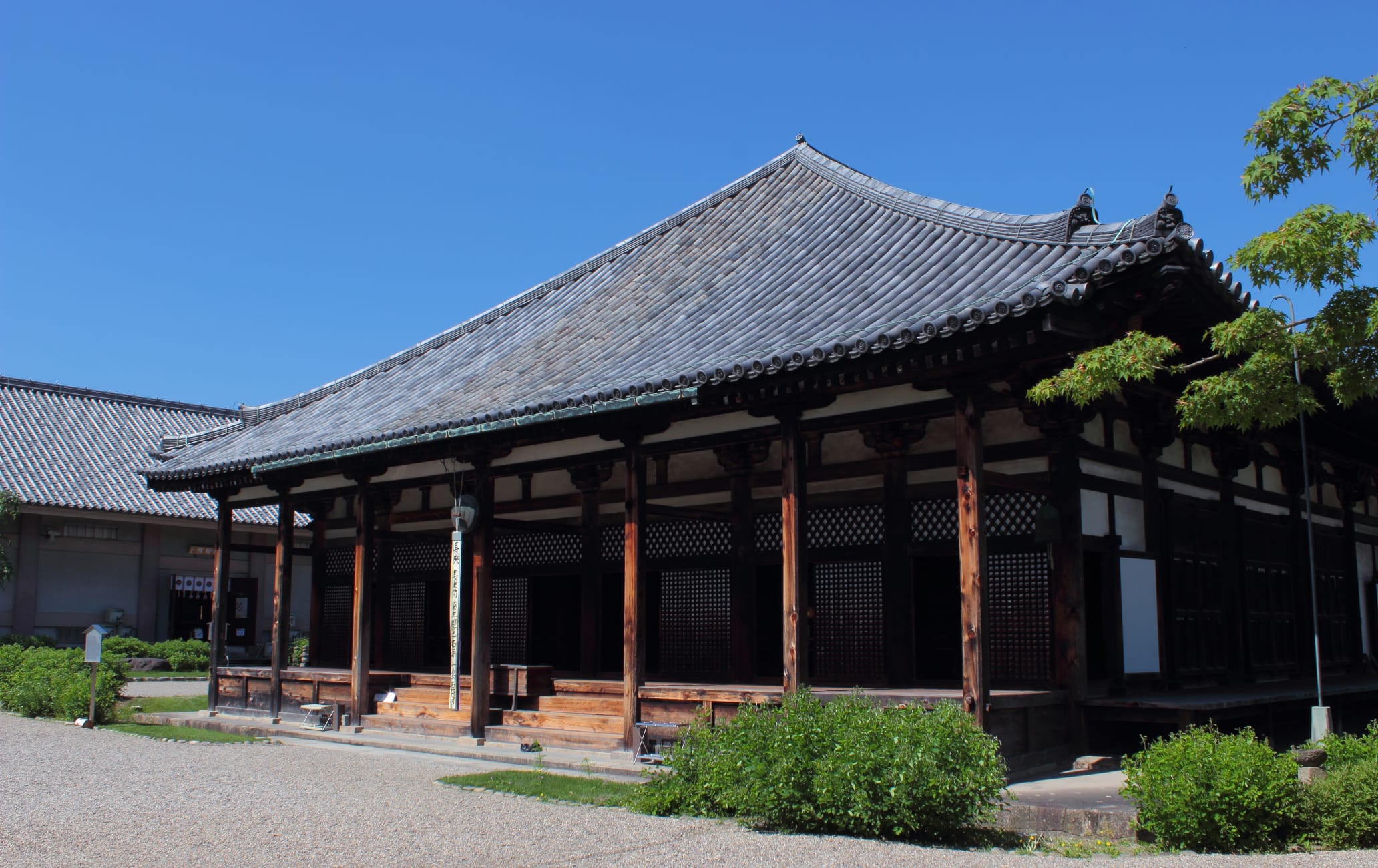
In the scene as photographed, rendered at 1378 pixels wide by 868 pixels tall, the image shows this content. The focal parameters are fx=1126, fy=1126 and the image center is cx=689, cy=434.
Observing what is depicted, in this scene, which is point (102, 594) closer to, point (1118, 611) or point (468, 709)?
point (468, 709)

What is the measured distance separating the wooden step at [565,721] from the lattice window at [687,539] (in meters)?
2.32

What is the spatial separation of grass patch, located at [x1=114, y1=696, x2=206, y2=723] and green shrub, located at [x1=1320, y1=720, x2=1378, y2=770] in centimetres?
1518

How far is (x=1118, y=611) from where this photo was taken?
36.4ft

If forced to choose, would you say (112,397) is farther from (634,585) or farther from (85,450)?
(634,585)

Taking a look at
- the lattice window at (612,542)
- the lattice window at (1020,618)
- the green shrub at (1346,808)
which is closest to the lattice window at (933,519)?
the lattice window at (1020,618)

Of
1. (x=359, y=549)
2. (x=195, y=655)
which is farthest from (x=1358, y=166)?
(x=195, y=655)

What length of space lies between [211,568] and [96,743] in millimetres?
20108

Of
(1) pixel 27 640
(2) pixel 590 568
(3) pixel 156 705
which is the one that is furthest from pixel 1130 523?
(1) pixel 27 640

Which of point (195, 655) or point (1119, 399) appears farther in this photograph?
point (195, 655)

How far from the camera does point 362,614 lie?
581 inches

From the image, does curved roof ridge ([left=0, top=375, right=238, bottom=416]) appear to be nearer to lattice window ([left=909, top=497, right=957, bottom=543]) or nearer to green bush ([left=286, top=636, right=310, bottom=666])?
green bush ([left=286, top=636, right=310, bottom=666])

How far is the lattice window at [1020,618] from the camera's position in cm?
1076

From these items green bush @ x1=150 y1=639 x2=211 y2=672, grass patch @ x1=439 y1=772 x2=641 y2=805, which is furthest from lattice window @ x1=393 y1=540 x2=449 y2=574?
green bush @ x1=150 y1=639 x2=211 y2=672

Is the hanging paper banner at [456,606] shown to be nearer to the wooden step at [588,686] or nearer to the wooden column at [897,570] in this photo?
the wooden step at [588,686]
